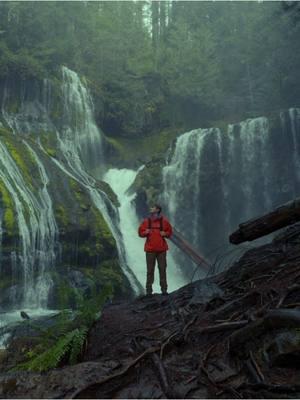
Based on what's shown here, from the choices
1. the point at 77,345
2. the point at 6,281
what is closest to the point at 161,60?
the point at 6,281

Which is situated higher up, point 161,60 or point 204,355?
point 161,60

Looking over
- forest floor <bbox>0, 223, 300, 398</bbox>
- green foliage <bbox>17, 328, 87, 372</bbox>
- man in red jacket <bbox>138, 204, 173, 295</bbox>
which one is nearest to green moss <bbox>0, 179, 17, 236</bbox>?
man in red jacket <bbox>138, 204, 173, 295</bbox>

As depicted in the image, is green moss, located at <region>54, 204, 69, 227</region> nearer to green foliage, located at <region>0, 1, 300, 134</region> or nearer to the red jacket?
the red jacket

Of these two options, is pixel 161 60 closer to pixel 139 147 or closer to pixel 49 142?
pixel 139 147

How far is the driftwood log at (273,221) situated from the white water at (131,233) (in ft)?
44.1

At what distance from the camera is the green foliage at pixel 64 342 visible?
4422 millimetres

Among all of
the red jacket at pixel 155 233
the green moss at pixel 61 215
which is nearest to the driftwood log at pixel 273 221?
the red jacket at pixel 155 233

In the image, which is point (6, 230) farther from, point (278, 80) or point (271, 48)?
point (271, 48)

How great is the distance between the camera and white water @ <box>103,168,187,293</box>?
20.0m

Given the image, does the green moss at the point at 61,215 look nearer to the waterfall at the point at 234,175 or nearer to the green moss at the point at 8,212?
the green moss at the point at 8,212

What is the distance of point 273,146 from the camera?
25344mm

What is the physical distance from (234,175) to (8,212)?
47.9ft

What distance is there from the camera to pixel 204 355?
153 inches

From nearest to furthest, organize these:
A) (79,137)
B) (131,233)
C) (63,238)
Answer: (63,238)
(131,233)
(79,137)
